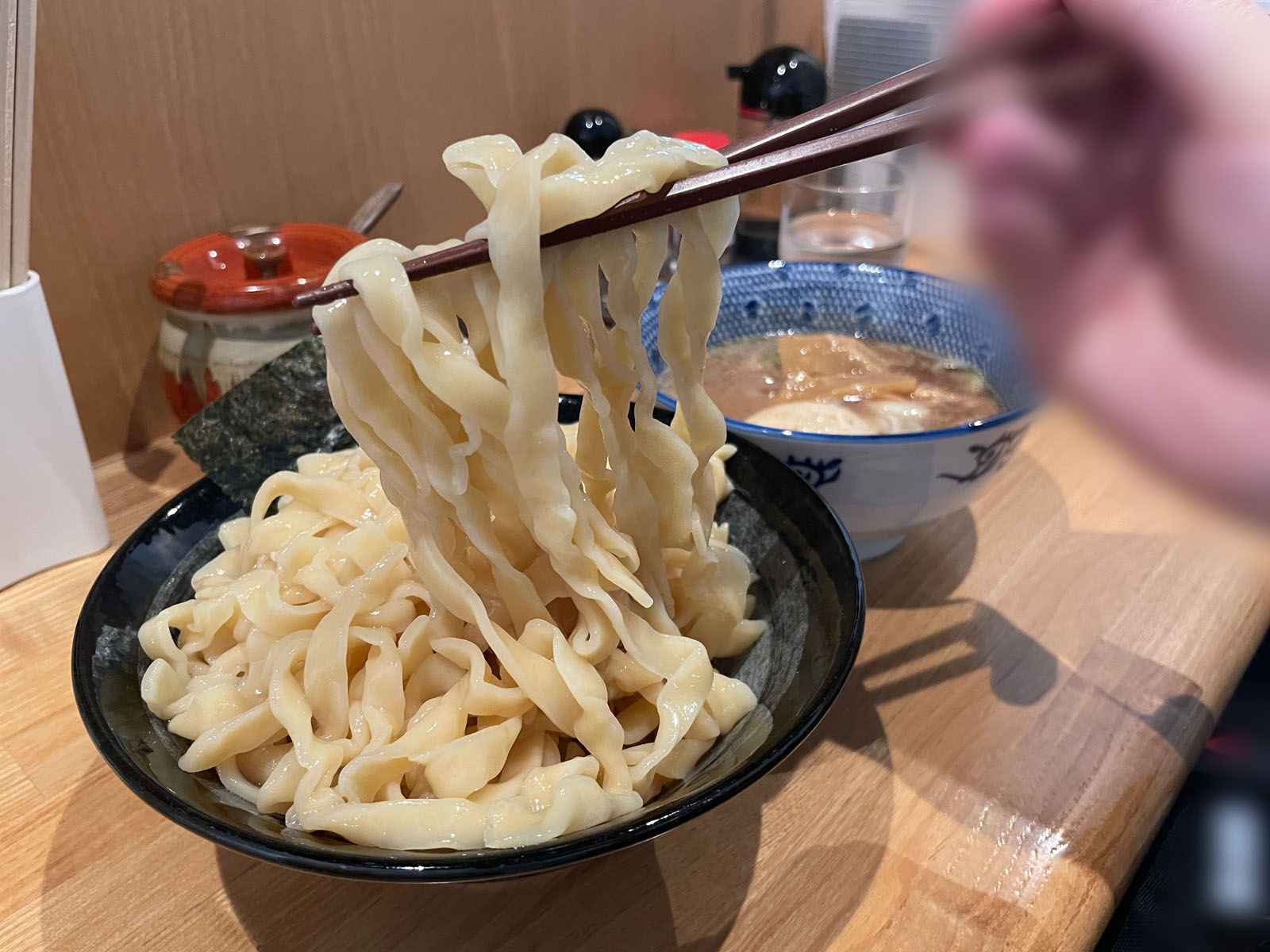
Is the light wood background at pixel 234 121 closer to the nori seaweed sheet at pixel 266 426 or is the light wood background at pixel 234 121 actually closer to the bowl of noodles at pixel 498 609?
the nori seaweed sheet at pixel 266 426

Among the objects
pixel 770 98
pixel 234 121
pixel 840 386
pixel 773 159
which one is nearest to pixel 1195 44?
pixel 773 159

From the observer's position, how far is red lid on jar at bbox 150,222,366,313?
52.5 inches

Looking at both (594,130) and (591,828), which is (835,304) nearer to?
(594,130)

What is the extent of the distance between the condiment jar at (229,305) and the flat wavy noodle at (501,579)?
1.79ft

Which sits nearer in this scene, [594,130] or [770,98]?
[594,130]

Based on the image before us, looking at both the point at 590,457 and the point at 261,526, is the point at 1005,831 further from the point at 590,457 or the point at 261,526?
the point at 261,526

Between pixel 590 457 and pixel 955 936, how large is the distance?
0.56 metres

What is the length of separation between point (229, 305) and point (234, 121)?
0.45 m

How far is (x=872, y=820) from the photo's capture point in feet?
2.97

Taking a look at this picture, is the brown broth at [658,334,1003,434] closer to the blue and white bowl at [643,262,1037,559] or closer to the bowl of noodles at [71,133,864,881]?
the blue and white bowl at [643,262,1037,559]

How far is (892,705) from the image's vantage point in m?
1.05

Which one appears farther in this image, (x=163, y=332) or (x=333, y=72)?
(x=333, y=72)

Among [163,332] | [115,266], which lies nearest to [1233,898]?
[163,332]

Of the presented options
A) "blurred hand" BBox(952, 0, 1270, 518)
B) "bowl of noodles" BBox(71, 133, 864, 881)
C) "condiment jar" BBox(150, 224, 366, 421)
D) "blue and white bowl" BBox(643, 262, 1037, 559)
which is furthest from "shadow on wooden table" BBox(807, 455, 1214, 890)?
"condiment jar" BBox(150, 224, 366, 421)
